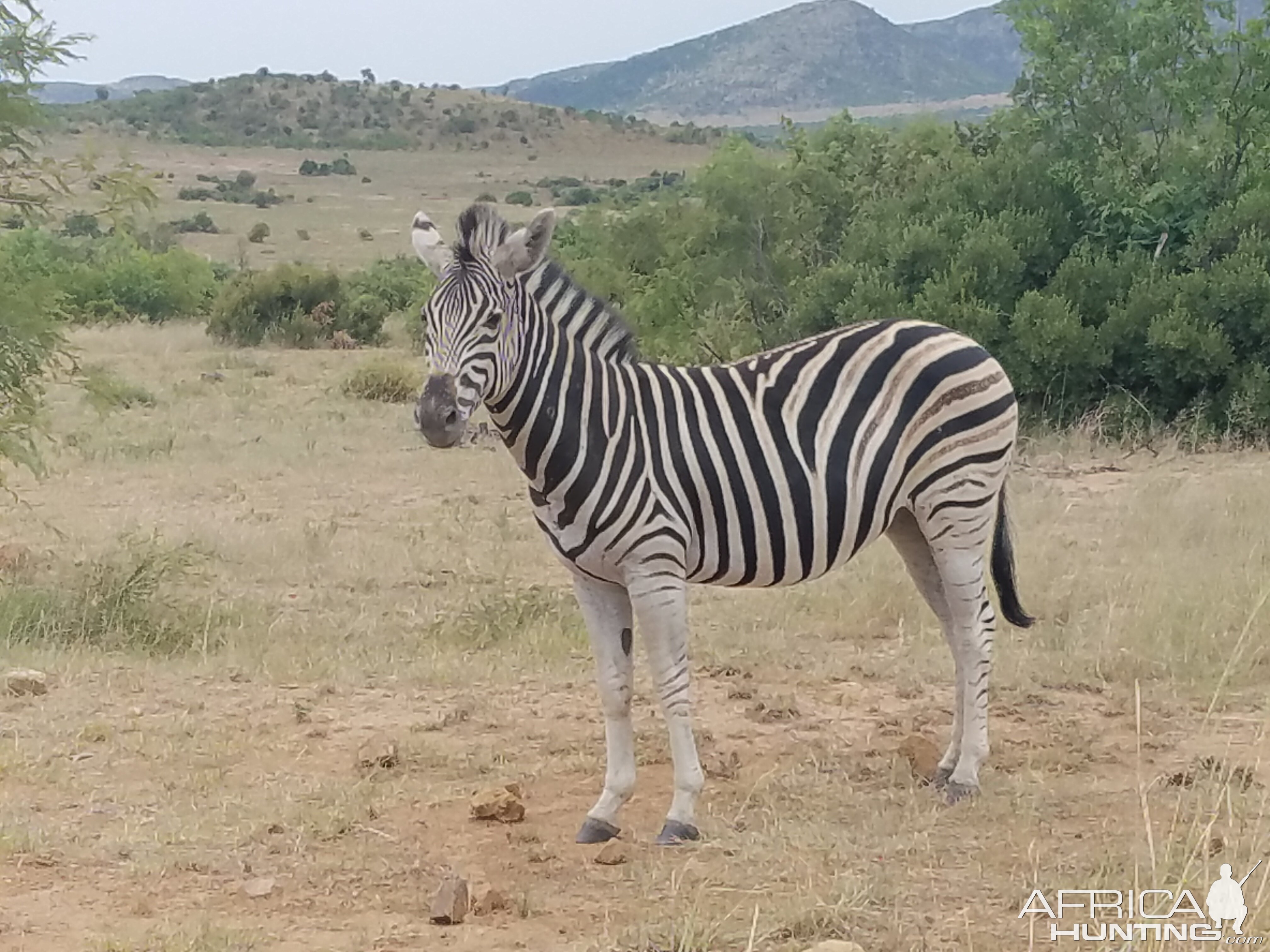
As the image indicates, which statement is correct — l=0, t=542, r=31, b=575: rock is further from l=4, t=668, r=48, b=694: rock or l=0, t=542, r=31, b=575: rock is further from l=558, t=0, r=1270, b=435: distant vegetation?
l=558, t=0, r=1270, b=435: distant vegetation

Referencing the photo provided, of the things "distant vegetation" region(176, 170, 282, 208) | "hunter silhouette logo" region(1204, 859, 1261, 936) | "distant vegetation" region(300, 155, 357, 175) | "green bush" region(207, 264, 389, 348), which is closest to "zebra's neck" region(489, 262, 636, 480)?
"hunter silhouette logo" region(1204, 859, 1261, 936)

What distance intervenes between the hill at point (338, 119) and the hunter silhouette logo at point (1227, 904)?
72.0 meters

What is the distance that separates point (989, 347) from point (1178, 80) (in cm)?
339

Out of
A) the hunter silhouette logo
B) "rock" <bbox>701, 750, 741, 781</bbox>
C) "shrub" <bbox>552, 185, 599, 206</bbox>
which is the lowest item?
"rock" <bbox>701, 750, 741, 781</bbox>

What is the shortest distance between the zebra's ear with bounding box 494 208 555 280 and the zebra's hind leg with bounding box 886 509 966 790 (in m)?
1.83

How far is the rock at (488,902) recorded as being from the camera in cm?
439

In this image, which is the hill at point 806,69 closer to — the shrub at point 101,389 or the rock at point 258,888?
the shrub at point 101,389

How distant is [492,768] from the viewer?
5.86m

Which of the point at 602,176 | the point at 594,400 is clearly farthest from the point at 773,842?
the point at 602,176

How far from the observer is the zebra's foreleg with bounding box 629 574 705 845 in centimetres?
494

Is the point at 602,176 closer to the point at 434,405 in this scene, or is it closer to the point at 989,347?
the point at 989,347

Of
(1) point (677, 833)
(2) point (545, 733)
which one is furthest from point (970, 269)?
(1) point (677, 833)

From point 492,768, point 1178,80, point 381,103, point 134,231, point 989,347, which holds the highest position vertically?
point 381,103

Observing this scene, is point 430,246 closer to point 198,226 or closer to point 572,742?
point 572,742
